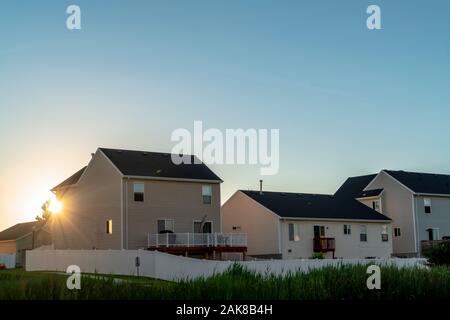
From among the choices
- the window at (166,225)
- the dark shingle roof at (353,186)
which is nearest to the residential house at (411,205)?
the dark shingle roof at (353,186)

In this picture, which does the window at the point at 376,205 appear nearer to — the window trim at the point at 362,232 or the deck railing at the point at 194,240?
the window trim at the point at 362,232

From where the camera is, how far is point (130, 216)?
171ft

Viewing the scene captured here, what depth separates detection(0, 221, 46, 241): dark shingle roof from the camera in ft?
282

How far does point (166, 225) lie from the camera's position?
53.5 m

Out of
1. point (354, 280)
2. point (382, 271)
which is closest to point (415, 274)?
point (382, 271)

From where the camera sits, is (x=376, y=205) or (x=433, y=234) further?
(x=376, y=205)

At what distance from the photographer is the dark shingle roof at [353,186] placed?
76375mm

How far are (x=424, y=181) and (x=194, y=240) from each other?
1195 inches

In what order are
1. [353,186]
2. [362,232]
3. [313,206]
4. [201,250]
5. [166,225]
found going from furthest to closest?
[353,186], [362,232], [313,206], [166,225], [201,250]

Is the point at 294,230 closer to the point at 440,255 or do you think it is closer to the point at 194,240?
the point at 194,240

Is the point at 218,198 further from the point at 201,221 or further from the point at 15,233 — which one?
the point at 15,233

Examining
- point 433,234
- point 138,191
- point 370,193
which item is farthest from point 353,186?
point 138,191

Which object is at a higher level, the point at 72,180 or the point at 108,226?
the point at 72,180
